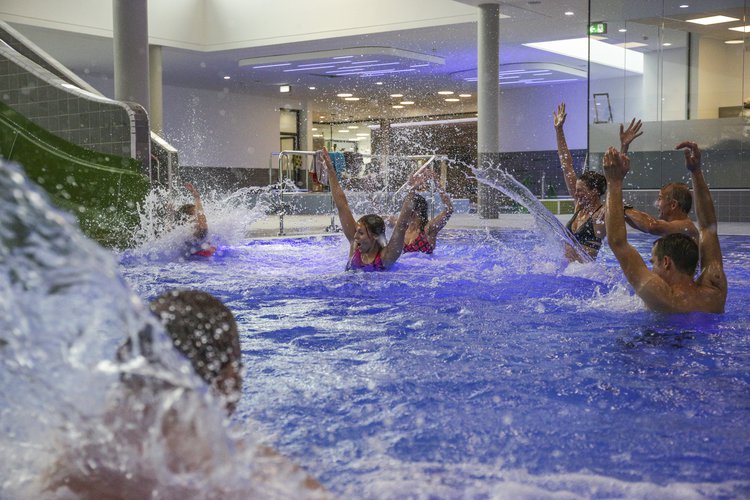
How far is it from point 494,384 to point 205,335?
7.13ft

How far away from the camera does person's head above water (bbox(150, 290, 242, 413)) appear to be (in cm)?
165

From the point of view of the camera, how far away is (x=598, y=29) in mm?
13859

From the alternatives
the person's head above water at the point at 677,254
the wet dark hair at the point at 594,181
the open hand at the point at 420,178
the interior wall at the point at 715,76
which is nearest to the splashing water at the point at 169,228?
the open hand at the point at 420,178

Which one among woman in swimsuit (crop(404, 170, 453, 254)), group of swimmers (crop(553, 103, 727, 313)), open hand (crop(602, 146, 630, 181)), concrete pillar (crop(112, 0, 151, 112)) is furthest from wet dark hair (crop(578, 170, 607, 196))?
concrete pillar (crop(112, 0, 151, 112))

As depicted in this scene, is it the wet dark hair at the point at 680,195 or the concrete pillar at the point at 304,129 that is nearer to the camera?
the wet dark hair at the point at 680,195

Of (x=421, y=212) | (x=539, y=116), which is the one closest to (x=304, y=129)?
(x=539, y=116)

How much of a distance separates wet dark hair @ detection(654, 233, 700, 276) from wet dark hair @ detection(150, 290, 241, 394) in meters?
3.17

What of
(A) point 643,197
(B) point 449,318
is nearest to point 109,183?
(B) point 449,318

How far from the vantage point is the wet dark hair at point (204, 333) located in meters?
1.65

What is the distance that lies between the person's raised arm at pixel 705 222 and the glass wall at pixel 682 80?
30.0 feet

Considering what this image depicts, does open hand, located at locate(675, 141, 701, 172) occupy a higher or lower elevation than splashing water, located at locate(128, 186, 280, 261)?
higher

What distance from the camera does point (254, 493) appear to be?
1794 millimetres

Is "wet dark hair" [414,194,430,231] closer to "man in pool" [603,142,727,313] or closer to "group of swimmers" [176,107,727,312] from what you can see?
"group of swimmers" [176,107,727,312]

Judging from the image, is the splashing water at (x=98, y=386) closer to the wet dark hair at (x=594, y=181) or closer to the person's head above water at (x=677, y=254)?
the person's head above water at (x=677, y=254)
